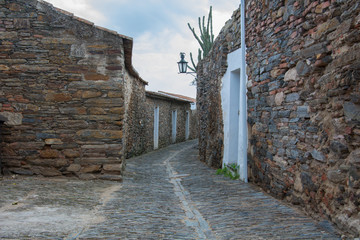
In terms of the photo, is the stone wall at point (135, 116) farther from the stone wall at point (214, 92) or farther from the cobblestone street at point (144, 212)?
the cobblestone street at point (144, 212)

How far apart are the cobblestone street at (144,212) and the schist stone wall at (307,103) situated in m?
0.34

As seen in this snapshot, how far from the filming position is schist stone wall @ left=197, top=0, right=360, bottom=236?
3.24 m

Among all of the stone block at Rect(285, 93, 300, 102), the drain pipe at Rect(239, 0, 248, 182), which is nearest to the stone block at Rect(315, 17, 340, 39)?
the stone block at Rect(285, 93, 300, 102)

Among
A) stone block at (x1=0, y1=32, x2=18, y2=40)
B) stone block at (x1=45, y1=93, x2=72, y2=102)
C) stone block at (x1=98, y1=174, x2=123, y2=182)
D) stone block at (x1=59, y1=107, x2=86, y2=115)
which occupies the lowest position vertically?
stone block at (x1=98, y1=174, x2=123, y2=182)

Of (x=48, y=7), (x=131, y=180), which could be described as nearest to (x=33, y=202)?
(x=131, y=180)

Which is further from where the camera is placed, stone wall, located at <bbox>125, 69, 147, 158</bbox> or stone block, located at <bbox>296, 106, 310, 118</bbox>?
stone wall, located at <bbox>125, 69, 147, 158</bbox>

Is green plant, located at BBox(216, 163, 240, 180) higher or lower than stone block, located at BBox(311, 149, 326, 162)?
lower

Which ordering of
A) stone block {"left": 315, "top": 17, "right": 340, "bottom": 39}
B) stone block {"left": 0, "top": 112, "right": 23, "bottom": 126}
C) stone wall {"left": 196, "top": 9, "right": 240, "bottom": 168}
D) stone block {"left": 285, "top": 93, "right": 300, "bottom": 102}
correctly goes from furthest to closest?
stone wall {"left": 196, "top": 9, "right": 240, "bottom": 168} → stone block {"left": 0, "top": 112, "right": 23, "bottom": 126} → stone block {"left": 285, "top": 93, "right": 300, "bottom": 102} → stone block {"left": 315, "top": 17, "right": 340, "bottom": 39}

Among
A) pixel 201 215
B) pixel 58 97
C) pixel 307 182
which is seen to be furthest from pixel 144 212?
pixel 58 97

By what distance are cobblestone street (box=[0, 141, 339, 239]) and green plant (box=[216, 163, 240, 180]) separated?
0.55 m

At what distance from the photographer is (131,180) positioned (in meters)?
6.63

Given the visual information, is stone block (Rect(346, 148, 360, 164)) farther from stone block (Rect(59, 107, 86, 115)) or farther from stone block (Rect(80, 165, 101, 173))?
stone block (Rect(59, 107, 86, 115))

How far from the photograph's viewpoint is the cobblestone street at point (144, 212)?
3.27 m

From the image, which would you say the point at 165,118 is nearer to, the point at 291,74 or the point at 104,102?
the point at 104,102
